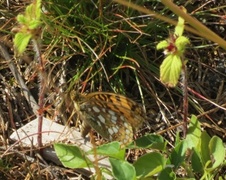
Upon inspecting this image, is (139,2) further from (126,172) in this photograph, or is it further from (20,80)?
(126,172)

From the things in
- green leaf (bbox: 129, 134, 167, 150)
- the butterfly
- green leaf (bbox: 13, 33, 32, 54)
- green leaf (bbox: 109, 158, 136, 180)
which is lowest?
green leaf (bbox: 109, 158, 136, 180)

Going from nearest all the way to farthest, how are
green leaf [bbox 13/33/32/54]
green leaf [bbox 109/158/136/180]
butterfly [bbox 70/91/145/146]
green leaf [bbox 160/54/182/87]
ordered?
1. green leaf [bbox 160/54/182/87]
2. green leaf [bbox 13/33/32/54]
3. green leaf [bbox 109/158/136/180]
4. butterfly [bbox 70/91/145/146]

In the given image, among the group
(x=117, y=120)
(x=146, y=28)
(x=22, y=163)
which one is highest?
(x=146, y=28)

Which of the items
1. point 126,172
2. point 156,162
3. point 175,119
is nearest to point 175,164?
point 156,162

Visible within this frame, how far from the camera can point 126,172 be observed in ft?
5.68

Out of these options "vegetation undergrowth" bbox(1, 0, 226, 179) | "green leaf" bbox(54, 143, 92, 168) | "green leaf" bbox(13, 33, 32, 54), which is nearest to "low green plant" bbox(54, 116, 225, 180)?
"green leaf" bbox(54, 143, 92, 168)

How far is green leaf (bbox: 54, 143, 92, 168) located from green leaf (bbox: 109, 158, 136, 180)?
0.45 feet

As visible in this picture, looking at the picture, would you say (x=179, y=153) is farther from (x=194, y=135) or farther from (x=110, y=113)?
(x=110, y=113)

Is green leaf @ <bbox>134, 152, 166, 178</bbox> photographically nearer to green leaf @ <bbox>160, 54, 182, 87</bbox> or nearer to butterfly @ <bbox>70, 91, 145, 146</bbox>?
butterfly @ <bbox>70, 91, 145, 146</bbox>

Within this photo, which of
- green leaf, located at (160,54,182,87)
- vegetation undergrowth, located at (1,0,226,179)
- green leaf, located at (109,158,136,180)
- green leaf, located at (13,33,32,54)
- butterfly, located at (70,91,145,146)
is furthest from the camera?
vegetation undergrowth, located at (1,0,226,179)

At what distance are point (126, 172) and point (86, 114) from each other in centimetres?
39

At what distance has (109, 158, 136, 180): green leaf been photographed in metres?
1.73

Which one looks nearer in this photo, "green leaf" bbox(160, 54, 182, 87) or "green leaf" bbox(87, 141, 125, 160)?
"green leaf" bbox(160, 54, 182, 87)

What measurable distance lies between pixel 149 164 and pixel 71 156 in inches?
9.7
